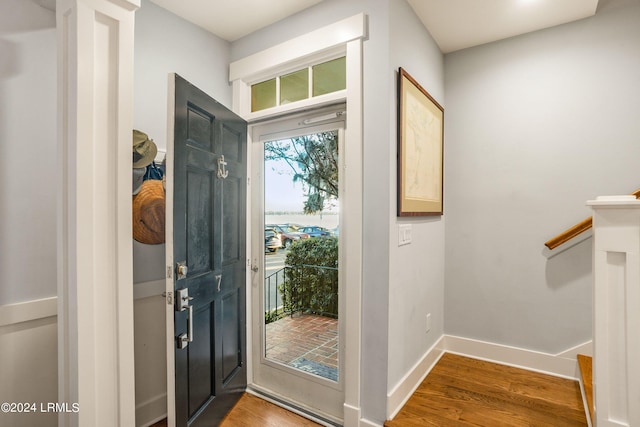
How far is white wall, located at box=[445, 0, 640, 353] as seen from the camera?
7.23ft

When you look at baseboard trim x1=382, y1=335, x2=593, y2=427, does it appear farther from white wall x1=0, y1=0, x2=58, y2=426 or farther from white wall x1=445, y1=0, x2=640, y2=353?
white wall x1=0, y1=0, x2=58, y2=426

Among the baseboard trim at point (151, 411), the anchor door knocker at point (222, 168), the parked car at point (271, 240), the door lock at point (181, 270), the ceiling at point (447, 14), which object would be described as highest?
the ceiling at point (447, 14)

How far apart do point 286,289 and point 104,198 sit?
4.59ft

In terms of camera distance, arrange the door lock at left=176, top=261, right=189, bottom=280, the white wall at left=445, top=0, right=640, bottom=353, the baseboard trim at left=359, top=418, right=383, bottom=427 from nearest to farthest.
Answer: the door lock at left=176, top=261, right=189, bottom=280
the baseboard trim at left=359, top=418, right=383, bottom=427
the white wall at left=445, top=0, right=640, bottom=353

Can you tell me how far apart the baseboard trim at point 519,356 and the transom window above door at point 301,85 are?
2243 millimetres

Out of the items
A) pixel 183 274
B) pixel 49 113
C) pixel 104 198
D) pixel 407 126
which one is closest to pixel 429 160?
pixel 407 126

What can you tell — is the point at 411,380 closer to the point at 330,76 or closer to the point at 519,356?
the point at 519,356

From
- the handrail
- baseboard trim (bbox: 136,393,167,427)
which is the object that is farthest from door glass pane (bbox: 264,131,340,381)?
the handrail

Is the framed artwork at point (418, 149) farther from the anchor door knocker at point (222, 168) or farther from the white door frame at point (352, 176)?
the anchor door knocker at point (222, 168)

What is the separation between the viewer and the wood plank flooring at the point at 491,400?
6.17 feet

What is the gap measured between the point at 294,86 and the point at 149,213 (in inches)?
48.9

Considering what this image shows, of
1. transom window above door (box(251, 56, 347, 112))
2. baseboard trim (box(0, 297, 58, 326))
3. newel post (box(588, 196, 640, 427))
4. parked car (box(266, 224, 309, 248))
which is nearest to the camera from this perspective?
newel post (box(588, 196, 640, 427))

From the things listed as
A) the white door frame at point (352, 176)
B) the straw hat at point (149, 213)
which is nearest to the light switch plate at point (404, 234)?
the white door frame at point (352, 176)

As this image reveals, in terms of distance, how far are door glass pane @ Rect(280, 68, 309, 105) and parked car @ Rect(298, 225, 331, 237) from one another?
2.87 feet
